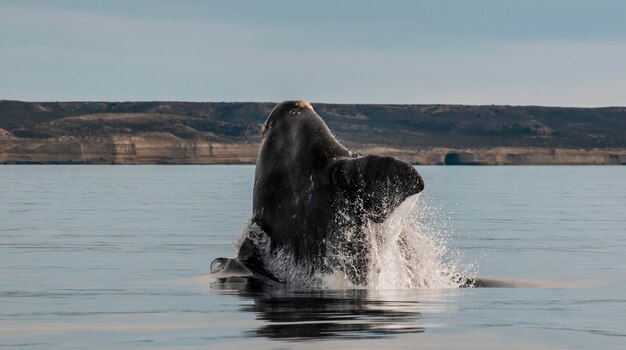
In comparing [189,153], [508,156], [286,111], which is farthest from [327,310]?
[508,156]

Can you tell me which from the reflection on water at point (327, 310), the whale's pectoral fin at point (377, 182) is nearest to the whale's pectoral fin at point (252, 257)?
the reflection on water at point (327, 310)

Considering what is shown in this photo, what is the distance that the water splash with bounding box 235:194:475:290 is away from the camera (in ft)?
38.4

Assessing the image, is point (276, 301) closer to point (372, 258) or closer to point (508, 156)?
point (372, 258)

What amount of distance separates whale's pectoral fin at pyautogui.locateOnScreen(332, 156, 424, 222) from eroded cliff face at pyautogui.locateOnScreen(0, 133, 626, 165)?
14237 cm

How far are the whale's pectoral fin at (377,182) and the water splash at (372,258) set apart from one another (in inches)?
4.3

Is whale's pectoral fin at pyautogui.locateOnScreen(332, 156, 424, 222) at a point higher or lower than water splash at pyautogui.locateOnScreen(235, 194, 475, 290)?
higher

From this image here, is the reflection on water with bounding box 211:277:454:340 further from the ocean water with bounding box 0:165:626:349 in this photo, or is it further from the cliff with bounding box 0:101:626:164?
the cliff with bounding box 0:101:626:164

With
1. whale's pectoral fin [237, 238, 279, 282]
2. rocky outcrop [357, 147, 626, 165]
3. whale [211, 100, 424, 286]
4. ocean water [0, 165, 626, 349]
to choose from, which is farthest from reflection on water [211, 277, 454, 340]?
rocky outcrop [357, 147, 626, 165]

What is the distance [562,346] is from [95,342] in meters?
3.18

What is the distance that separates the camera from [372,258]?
12055 mm

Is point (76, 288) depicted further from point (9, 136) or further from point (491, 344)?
point (9, 136)

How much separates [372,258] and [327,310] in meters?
1.42

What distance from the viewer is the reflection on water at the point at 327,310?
938 cm

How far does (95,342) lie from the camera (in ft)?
29.5
